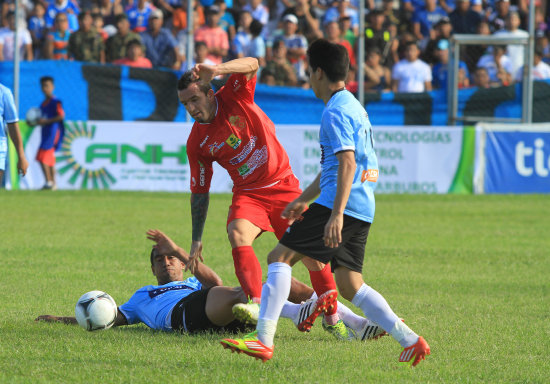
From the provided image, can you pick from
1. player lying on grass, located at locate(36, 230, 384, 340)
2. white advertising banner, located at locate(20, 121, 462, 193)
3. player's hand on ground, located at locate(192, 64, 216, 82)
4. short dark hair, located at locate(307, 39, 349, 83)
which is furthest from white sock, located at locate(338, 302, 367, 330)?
white advertising banner, located at locate(20, 121, 462, 193)

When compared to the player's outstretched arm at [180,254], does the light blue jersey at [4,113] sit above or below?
above

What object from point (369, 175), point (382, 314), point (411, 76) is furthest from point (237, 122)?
point (411, 76)

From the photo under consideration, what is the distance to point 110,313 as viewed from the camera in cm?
610

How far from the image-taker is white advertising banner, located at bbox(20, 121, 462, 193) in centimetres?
1722

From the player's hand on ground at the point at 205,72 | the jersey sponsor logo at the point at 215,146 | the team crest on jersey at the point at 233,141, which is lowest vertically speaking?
the jersey sponsor logo at the point at 215,146

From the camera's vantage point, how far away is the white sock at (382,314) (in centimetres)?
500

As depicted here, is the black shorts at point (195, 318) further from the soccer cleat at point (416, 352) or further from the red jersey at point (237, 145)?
the soccer cleat at point (416, 352)

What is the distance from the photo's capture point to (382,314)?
5062 millimetres

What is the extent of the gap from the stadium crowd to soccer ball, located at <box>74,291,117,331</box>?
40.7ft

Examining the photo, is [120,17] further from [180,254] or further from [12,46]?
[180,254]

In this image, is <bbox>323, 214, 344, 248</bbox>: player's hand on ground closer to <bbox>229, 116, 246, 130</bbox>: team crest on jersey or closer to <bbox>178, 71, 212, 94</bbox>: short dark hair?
<bbox>178, 71, 212, 94</bbox>: short dark hair

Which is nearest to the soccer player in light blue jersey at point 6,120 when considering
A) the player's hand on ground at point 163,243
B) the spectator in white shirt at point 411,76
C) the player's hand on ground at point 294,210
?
the player's hand on ground at point 163,243

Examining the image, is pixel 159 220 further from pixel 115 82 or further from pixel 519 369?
pixel 519 369

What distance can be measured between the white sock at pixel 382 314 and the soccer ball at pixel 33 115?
12967mm
